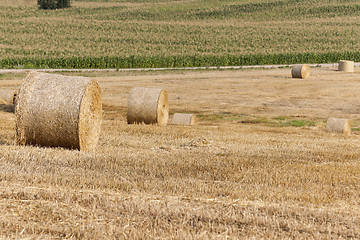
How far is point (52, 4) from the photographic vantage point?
115m

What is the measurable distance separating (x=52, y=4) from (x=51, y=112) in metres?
110

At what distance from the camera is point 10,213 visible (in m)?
6.33

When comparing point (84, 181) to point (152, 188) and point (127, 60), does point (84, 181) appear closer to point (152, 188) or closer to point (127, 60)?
point (152, 188)

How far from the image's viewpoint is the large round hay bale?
10516mm

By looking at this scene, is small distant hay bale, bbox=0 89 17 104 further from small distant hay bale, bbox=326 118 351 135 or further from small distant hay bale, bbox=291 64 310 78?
small distant hay bale, bbox=291 64 310 78

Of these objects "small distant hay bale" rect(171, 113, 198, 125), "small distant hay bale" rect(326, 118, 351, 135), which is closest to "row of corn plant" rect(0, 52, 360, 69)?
"small distant hay bale" rect(171, 113, 198, 125)

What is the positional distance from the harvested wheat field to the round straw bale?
71cm

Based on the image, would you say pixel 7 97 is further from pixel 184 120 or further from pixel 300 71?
pixel 300 71

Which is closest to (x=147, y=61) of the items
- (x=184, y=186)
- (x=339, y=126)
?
(x=339, y=126)

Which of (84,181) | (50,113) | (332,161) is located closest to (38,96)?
(50,113)

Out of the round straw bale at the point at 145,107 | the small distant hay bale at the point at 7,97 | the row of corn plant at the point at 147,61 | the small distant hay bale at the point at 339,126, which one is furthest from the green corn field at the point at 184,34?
the small distant hay bale at the point at 339,126

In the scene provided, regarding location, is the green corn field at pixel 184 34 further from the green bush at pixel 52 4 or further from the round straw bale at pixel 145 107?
the round straw bale at pixel 145 107

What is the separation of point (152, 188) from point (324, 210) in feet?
7.63

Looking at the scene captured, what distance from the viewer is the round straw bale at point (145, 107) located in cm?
1712
